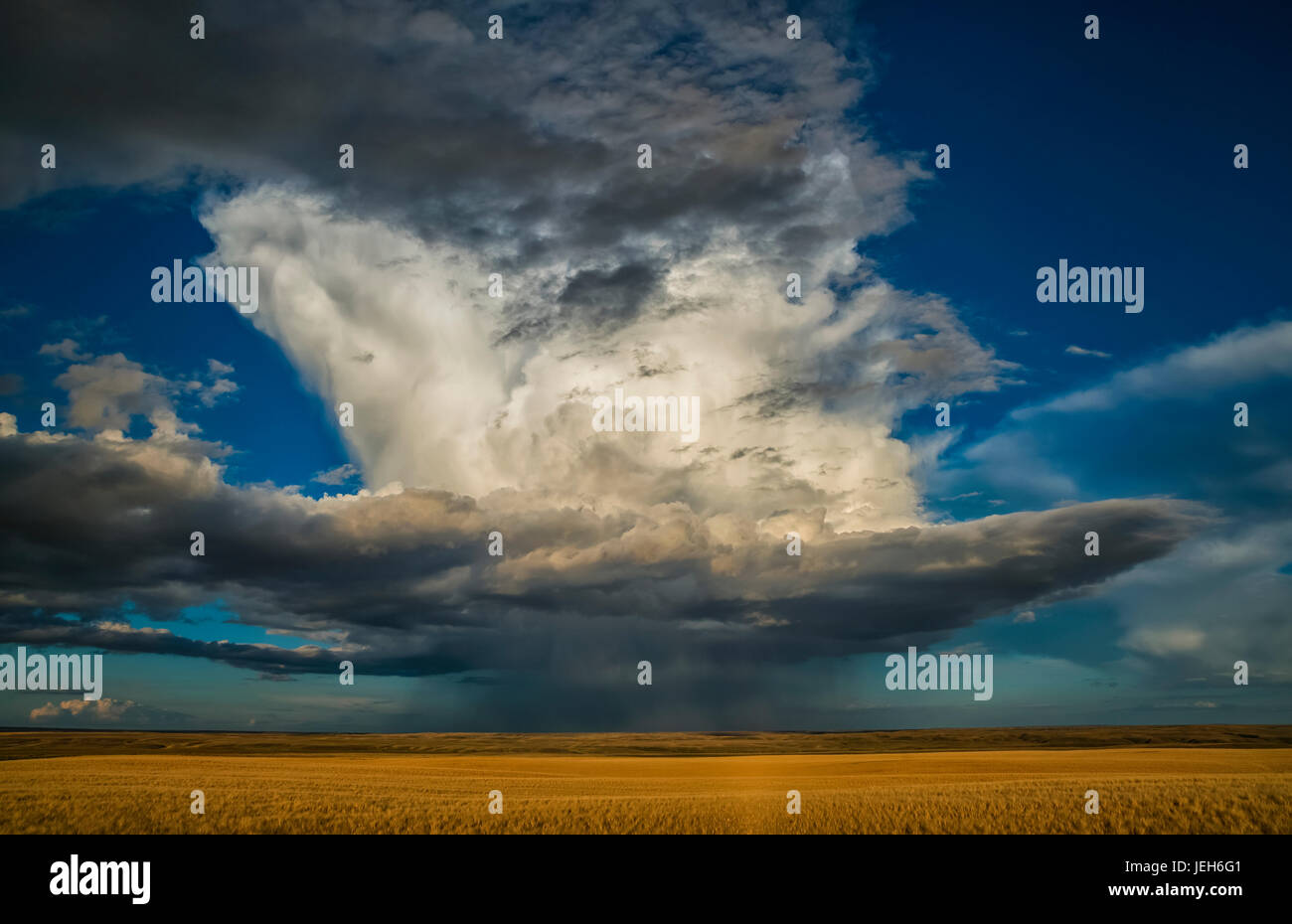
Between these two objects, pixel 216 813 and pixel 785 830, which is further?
pixel 216 813

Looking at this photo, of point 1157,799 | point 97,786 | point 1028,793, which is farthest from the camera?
point 97,786

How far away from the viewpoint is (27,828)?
100ft

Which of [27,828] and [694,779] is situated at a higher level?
[27,828]

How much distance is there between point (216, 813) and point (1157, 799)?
37445mm

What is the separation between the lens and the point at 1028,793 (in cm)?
3531
